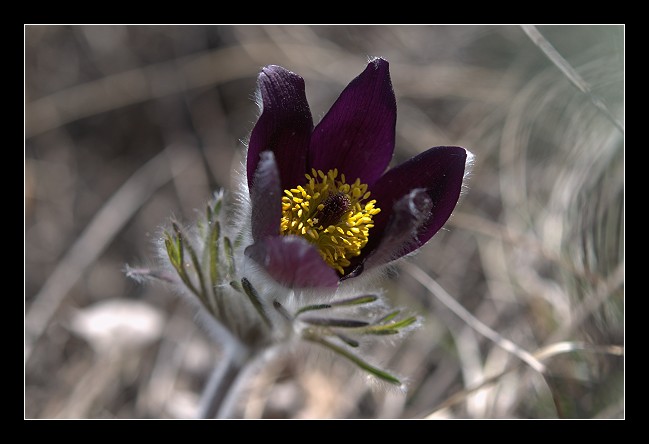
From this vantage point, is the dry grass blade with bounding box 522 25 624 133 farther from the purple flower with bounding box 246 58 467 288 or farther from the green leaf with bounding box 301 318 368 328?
the green leaf with bounding box 301 318 368 328

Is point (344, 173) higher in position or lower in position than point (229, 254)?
higher

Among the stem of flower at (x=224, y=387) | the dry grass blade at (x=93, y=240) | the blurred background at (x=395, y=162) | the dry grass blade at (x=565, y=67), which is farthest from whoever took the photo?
the dry grass blade at (x=93, y=240)

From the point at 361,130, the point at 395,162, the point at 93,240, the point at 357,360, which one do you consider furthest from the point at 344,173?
the point at 93,240

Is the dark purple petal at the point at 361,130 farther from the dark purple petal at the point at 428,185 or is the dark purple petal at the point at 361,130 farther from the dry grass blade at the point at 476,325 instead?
the dry grass blade at the point at 476,325

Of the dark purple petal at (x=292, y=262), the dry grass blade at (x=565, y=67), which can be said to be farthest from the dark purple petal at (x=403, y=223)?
the dry grass blade at (x=565, y=67)

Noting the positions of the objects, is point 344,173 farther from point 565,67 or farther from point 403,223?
point 565,67

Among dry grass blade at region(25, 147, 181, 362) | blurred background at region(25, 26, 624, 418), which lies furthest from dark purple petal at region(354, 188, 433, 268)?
dry grass blade at region(25, 147, 181, 362)
